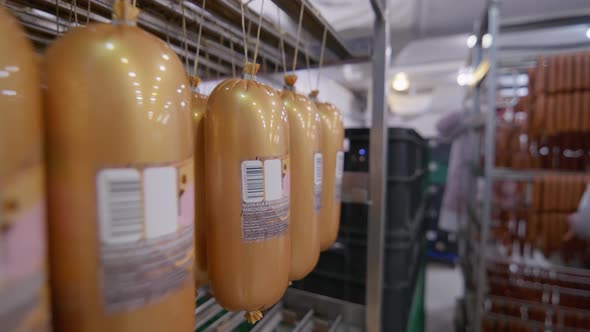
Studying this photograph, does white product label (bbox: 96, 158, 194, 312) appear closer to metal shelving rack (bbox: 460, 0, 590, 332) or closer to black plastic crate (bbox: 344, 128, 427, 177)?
black plastic crate (bbox: 344, 128, 427, 177)

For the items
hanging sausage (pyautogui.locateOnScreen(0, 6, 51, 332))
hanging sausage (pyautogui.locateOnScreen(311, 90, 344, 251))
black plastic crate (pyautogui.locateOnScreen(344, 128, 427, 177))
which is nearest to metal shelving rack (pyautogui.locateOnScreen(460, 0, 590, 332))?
black plastic crate (pyautogui.locateOnScreen(344, 128, 427, 177))

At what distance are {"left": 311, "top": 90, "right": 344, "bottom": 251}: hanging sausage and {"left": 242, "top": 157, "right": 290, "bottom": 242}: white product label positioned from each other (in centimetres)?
32

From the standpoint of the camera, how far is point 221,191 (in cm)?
48

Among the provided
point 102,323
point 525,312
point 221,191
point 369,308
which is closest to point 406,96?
point 525,312

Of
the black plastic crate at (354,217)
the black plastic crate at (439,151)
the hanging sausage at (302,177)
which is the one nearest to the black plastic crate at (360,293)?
the black plastic crate at (354,217)

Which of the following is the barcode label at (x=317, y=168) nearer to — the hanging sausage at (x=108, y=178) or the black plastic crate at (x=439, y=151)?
the hanging sausage at (x=108, y=178)

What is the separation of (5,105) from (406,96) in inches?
121

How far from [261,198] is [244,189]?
0.11ft

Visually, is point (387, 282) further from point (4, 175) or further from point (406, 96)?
point (406, 96)

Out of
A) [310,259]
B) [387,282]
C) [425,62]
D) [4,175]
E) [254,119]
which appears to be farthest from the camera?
[425,62]

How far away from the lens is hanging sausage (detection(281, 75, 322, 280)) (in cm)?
64

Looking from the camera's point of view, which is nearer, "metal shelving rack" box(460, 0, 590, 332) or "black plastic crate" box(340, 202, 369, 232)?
"black plastic crate" box(340, 202, 369, 232)

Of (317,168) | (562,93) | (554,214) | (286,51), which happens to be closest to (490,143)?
(562,93)

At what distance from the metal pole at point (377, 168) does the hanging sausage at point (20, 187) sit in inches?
39.1
